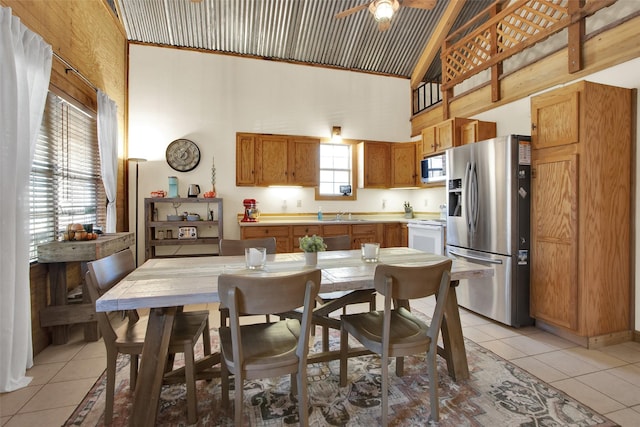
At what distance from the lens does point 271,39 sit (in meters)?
5.23

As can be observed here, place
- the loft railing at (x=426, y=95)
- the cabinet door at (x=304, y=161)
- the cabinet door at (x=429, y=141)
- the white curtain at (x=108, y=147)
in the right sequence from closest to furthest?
the white curtain at (x=108, y=147), the cabinet door at (x=429, y=141), the cabinet door at (x=304, y=161), the loft railing at (x=426, y=95)

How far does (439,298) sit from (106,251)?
9.50 ft

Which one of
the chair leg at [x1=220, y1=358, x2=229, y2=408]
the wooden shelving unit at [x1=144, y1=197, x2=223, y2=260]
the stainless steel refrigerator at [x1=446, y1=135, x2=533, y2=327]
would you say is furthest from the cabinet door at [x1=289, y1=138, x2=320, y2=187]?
the chair leg at [x1=220, y1=358, x2=229, y2=408]

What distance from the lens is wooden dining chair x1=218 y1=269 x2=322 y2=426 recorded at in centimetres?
139

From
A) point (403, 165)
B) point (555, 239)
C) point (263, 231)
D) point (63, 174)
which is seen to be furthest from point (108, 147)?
point (555, 239)

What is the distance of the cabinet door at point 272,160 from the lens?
5305 millimetres

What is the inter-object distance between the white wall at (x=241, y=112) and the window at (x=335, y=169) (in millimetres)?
215

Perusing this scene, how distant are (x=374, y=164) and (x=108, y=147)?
3996mm

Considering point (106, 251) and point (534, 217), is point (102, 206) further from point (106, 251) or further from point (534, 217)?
point (534, 217)

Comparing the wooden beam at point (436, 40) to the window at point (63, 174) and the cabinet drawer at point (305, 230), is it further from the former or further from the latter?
the window at point (63, 174)

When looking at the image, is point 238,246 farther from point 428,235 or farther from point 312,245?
point 428,235

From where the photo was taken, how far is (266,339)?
5.76 ft

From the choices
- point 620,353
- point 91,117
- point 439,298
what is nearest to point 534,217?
point 620,353

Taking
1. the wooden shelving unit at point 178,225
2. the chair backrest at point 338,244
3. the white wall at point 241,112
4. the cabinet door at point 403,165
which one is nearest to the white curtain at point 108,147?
the wooden shelving unit at point 178,225
